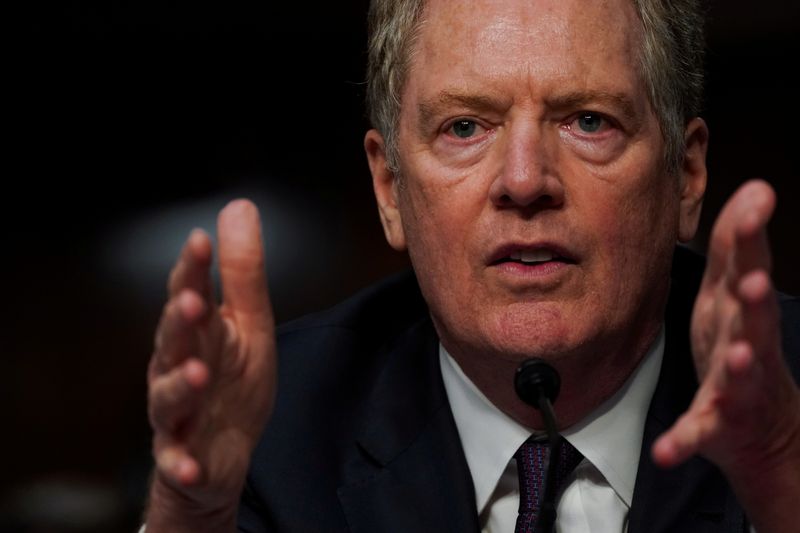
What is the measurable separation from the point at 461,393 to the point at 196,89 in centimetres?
242

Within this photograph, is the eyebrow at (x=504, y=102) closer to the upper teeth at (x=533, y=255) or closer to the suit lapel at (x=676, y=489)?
the upper teeth at (x=533, y=255)

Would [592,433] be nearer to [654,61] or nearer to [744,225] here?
[654,61]

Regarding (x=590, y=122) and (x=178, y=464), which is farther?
(x=590, y=122)

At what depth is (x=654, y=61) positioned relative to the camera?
205cm

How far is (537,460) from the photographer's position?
2.03 meters

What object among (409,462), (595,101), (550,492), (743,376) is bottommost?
(409,462)

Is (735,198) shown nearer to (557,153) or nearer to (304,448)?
(557,153)

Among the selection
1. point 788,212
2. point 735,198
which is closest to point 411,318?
point 735,198


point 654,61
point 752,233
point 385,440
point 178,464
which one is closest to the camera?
point 752,233

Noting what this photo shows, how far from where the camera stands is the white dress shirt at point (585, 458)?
2.02 meters

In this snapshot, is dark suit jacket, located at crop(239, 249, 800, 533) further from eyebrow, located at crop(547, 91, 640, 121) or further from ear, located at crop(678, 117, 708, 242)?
eyebrow, located at crop(547, 91, 640, 121)

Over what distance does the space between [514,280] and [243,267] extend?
1.78 feet

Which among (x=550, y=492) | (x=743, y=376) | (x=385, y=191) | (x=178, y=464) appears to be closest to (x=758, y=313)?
(x=743, y=376)

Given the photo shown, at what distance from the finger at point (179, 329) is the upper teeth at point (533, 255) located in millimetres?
647
